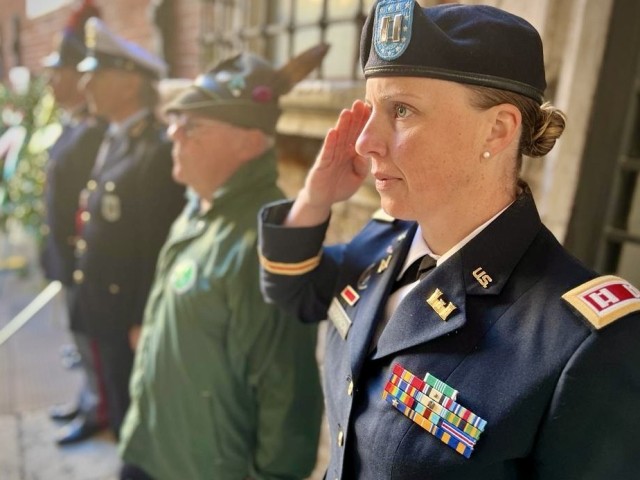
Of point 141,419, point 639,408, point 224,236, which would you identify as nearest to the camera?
point 639,408

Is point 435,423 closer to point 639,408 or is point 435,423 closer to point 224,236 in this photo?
point 639,408

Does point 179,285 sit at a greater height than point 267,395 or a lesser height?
greater

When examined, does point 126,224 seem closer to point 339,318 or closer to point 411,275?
point 339,318

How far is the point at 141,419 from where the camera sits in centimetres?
181

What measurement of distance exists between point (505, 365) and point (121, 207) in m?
2.06

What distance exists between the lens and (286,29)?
9.44 ft

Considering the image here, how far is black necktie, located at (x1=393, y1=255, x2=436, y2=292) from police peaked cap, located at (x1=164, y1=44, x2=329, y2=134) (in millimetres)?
873

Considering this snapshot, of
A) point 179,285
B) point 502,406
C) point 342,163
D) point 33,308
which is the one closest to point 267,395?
point 179,285

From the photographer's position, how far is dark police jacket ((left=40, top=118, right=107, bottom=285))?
3.01 m

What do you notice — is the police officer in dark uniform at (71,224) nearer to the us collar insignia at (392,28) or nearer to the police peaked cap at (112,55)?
the police peaked cap at (112,55)

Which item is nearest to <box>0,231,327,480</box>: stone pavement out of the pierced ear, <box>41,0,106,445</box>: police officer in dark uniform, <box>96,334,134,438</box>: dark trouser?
<box>41,0,106,445</box>: police officer in dark uniform

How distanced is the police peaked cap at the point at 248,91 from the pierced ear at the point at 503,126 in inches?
38.8

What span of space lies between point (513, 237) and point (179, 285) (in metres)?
1.11

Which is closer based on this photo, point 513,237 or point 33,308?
point 513,237
